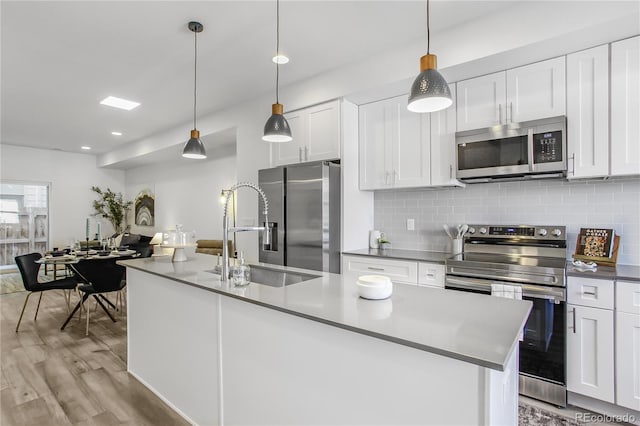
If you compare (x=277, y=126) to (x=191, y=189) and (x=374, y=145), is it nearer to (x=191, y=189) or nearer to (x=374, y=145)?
(x=374, y=145)

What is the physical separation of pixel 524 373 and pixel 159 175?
7518 mm

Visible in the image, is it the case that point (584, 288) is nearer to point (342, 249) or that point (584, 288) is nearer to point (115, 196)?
point (342, 249)

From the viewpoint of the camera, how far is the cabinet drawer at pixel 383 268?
9.43 feet

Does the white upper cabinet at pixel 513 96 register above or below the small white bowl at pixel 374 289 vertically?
above

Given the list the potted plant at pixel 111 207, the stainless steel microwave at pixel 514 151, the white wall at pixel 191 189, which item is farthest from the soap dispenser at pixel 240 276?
the potted plant at pixel 111 207

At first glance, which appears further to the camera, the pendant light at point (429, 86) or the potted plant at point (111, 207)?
the potted plant at point (111, 207)

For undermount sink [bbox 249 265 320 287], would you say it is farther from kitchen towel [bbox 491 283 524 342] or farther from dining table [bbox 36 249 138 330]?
dining table [bbox 36 249 138 330]

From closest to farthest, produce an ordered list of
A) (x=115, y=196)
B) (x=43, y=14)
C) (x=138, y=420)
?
(x=138, y=420)
(x=43, y=14)
(x=115, y=196)

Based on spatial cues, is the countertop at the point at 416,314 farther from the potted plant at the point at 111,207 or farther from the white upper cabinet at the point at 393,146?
the potted plant at the point at 111,207

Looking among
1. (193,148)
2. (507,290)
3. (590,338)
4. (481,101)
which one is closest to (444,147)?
(481,101)

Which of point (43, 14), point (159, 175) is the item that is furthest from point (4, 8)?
point (159, 175)

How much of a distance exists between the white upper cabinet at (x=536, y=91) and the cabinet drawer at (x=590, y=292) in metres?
1.18

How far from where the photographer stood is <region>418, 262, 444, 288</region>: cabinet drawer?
2.71 metres

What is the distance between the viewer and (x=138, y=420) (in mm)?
2062
